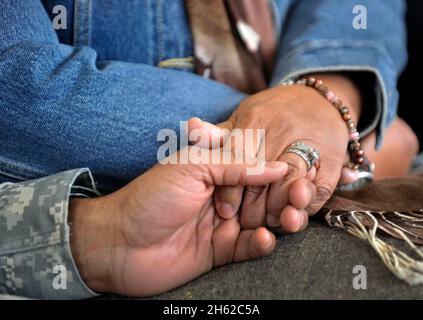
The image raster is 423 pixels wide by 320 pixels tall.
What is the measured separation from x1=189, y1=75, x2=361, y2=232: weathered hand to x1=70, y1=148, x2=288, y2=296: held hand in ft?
→ 0.10

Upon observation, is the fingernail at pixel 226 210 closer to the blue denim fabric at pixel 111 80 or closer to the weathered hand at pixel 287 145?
the weathered hand at pixel 287 145

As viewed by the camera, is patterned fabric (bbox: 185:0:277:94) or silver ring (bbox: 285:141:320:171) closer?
silver ring (bbox: 285:141:320:171)

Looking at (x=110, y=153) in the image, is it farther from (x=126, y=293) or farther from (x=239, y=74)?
(x=239, y=74)

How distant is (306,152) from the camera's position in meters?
0.60

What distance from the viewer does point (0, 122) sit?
60 cm

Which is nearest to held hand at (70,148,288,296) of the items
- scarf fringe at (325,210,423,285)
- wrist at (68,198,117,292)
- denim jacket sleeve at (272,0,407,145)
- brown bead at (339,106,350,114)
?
wrist at (68,198,117,292)

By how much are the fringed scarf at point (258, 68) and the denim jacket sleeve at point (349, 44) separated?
0.15 ft

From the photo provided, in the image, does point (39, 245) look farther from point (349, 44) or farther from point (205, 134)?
point (349, 44)

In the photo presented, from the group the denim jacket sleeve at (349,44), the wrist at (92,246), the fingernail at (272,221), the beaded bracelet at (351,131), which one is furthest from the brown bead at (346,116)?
the wrist at (92,246)

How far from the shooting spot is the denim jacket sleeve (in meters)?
0.79

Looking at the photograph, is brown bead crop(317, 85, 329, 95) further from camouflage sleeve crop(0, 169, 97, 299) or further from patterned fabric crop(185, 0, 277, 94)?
camouflage sleeve crop(0, 169, 97, 299)

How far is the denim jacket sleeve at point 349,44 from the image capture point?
31.0 inches

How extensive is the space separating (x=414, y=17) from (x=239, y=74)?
461 mm
